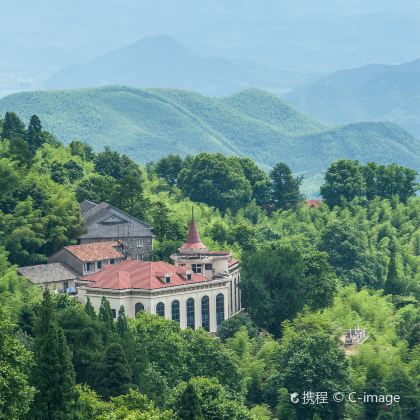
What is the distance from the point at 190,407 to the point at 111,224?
1444 inches

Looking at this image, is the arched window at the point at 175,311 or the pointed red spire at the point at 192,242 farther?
the pointed red spire at the point at 192,242

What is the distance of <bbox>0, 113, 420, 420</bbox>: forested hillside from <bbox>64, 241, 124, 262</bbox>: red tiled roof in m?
1.94

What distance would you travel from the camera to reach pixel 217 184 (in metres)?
120

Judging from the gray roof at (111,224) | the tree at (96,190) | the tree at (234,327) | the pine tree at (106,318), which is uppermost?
the tree at (96,190)

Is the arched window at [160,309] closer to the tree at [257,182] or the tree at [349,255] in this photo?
the tree at [349,255]

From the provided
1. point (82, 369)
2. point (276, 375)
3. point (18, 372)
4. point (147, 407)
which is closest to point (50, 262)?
point (276, 375)

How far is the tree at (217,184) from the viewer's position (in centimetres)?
11888

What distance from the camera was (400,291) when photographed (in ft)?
333

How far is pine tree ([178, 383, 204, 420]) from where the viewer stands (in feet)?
191

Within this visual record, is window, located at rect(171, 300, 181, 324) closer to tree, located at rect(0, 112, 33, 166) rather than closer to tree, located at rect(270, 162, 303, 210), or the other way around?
tree, located at rect(0, 112, 33, 166)

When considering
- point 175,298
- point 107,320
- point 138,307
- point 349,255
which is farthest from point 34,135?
point 107,320

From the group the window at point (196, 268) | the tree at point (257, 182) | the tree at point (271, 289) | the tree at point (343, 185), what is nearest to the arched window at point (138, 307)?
the window at point (196, 268)

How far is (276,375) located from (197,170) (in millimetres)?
47590

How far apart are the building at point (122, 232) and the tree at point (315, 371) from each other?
748 inches
